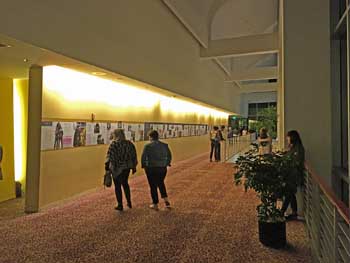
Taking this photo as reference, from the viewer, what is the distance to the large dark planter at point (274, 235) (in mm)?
4191

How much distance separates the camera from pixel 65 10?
5.59 metres

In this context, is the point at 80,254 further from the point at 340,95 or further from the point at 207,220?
the point at 340,95

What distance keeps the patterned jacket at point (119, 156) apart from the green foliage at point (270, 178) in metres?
2.41

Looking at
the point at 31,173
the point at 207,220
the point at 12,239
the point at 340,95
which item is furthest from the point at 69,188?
the point at 340,95

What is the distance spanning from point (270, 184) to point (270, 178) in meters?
0.08

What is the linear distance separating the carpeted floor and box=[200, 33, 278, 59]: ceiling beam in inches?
362

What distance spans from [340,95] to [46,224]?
17.7ft

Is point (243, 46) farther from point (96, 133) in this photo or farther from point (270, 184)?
point (270, 184)

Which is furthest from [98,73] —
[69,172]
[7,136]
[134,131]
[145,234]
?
[145,234]

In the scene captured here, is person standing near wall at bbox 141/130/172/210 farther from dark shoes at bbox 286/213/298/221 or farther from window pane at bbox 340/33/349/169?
window pane at bbox 340/33/349/169

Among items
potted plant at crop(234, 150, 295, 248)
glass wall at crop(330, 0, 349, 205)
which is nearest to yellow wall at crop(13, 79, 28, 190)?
potted plant at crop(234, 150, 295, 248)

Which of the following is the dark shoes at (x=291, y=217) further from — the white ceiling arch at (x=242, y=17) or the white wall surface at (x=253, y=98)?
the white wall surface at (x=253, y=98)

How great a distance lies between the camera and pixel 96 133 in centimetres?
809

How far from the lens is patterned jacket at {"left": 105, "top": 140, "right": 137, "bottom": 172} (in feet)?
19.5
